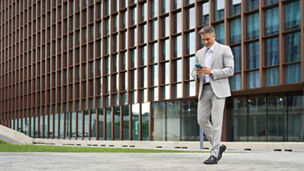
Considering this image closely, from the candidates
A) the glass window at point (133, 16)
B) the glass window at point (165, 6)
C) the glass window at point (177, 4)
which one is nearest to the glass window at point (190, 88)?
the glass window at point (177, 4)

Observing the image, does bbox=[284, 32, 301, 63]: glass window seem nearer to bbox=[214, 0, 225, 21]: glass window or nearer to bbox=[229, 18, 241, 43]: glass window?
bbox=[229, 18, 241, 43]: glass window

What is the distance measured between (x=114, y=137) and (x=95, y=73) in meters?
6.70

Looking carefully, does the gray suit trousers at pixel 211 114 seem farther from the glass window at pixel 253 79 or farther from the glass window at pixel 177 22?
the glass window at pixel 177 22

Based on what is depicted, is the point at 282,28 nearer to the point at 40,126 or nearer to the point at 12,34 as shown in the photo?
the point at 40,126

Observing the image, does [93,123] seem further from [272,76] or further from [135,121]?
[272,76]

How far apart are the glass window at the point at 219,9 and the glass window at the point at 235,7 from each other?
851 millimetres

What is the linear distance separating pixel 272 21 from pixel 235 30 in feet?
10.3

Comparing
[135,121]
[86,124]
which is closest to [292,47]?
[135,121]

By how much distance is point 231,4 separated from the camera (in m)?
33.8

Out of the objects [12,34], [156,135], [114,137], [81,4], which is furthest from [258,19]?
[12,34]

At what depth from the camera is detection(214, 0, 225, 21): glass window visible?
34.7 meters

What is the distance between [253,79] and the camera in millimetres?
Result: 32031

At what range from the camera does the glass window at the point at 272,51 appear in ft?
101

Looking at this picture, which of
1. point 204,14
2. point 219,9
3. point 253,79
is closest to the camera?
point 253,79
